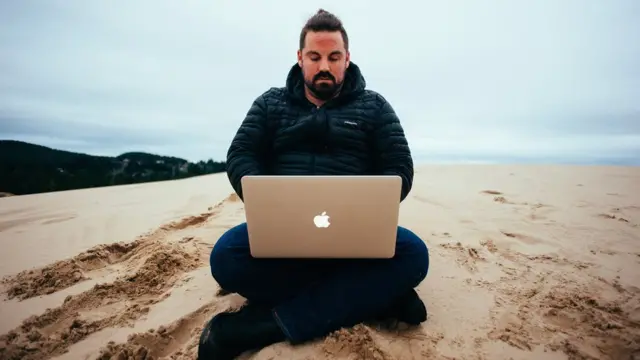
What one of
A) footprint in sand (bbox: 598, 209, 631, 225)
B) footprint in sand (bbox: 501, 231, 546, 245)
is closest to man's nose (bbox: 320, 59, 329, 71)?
footprint in sand (bbox: 501, 231, 546, 245)

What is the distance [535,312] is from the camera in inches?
70.8

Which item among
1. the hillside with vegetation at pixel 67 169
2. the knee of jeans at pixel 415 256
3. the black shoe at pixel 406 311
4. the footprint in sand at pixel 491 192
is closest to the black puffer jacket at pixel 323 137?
the knee of jeans at pixel 415 256

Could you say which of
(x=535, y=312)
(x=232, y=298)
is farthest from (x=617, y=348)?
(x=232, y=298)

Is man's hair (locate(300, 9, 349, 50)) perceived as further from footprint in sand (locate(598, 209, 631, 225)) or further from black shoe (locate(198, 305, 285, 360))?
footprint in sand (locate(598, 209, 631, 225))

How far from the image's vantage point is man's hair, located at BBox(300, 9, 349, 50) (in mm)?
2122

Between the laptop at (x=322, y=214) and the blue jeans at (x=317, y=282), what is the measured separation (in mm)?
264

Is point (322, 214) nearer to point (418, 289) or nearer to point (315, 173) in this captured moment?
point (315, 173)

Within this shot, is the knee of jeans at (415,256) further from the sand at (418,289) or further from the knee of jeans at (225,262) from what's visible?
the knee of jeans at (225,262)

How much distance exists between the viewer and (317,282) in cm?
168

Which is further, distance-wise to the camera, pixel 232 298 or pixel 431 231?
pixel 431 231

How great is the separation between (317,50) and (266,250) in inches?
53.0

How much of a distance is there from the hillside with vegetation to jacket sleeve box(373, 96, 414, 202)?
6734 mm

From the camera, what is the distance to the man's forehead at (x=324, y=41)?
2.11m

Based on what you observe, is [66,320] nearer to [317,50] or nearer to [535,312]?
[317,50]
